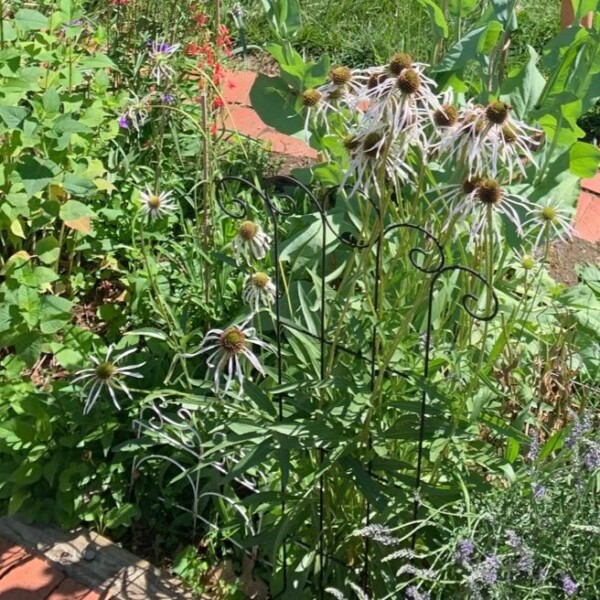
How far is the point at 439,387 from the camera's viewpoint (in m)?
2.33

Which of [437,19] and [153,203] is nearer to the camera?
[153,203]

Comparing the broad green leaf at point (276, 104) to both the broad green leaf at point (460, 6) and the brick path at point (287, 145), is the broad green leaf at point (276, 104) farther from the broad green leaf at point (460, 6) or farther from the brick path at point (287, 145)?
the broad green leaf at point (460, 6)

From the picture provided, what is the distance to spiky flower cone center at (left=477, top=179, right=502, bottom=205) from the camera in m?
1.78

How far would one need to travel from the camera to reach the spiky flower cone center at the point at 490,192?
1776 mm

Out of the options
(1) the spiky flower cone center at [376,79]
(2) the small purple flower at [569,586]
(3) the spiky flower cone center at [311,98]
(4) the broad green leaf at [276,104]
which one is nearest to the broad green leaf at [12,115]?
(4) the broad green leaf at [276,104]

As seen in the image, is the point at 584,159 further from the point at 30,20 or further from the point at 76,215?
the point at 30,20

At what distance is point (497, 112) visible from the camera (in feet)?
5.81

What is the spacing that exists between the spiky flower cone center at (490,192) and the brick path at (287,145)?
1940 mm

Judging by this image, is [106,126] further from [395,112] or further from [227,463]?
[395,112]

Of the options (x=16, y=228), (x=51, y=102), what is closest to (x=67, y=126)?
(x=51, y=102)

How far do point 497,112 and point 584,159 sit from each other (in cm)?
109

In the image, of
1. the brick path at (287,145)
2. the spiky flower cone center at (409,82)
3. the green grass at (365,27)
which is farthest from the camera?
the green grass at (365,27)

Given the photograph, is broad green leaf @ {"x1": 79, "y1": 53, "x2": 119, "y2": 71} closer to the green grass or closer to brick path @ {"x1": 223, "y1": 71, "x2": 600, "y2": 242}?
brick path @ {"x1": 223, "y1": 71, "x2": 600, "y2": 242}

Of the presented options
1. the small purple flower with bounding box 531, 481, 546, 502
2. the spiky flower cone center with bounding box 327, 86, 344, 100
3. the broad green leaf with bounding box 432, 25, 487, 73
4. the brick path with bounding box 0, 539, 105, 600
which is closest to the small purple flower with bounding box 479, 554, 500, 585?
the small purple flower with bounding box 531, 481, 546, 502
